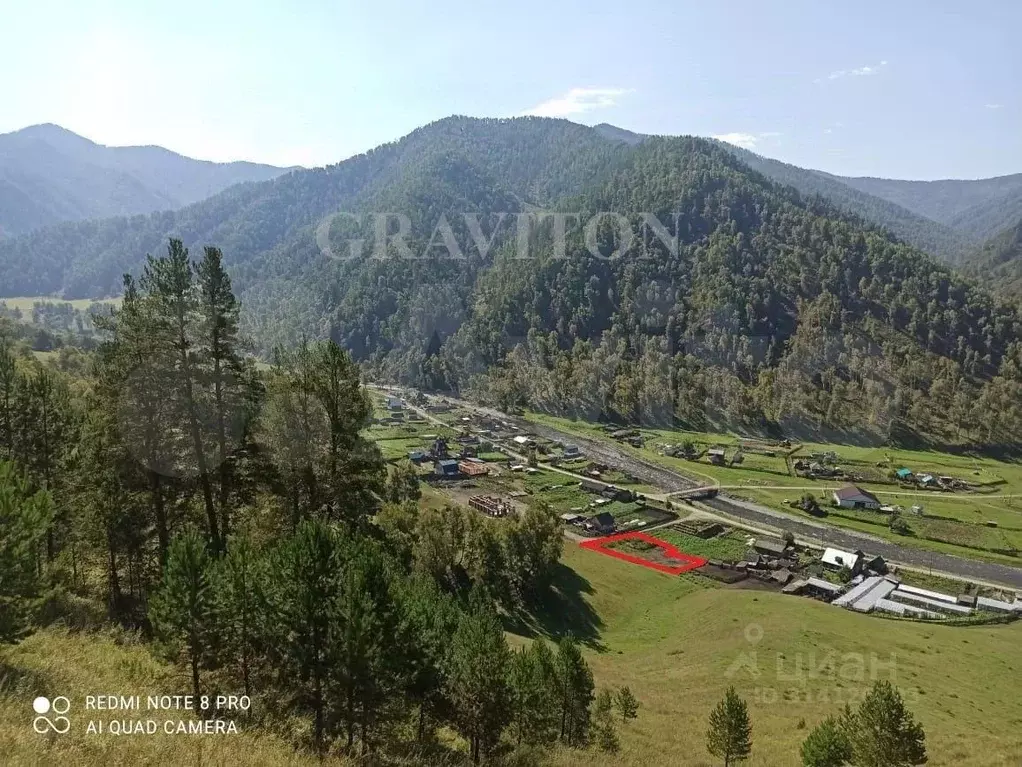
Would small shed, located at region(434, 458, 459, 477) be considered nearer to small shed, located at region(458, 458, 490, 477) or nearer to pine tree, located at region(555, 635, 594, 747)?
small shed, located at region(458, 458, 490, 477)

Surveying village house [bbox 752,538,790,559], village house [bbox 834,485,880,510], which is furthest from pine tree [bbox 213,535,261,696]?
village house [bbox 834,485,880,510]

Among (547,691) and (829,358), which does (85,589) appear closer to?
(547,691)

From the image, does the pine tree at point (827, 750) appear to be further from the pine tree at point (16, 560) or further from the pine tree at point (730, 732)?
the pine tree at point (16, 560)

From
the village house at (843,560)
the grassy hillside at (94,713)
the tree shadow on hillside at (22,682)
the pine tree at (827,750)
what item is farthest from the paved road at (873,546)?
the tree shadow on hillside at (22,682)

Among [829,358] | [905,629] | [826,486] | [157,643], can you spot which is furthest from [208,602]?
[829,358]

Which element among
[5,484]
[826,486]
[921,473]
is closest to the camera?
[5,484]
